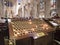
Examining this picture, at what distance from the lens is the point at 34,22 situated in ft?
8.52

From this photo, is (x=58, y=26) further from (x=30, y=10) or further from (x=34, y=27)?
(x=30, y=10)

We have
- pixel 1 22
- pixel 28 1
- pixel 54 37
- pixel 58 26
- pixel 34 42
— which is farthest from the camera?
pixel 28 1

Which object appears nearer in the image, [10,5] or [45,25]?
[45,25]

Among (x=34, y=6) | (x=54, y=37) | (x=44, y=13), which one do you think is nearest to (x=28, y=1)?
(x=34, y=6)

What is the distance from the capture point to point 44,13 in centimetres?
815

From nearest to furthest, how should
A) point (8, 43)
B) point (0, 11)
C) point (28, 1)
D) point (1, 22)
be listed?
point (8, 43), point (1, 22), point (0, 11), point (28, 1)

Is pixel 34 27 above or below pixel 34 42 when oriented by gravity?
above

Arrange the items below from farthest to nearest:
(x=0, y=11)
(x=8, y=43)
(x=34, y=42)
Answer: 1. (x=0, y=11)
2. (x=34, y=42)
3. (x=8, y=43)

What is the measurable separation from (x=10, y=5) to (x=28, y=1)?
1374 mm

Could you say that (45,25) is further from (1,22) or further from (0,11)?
(0,11)

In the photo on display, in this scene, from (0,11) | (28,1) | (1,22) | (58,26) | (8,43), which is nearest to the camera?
(8,43)

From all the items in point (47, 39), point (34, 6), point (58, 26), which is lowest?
point (47, 39)

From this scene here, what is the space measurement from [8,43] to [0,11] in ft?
15.7

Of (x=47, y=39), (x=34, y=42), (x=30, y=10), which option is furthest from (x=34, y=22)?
(x=30, y=10)
